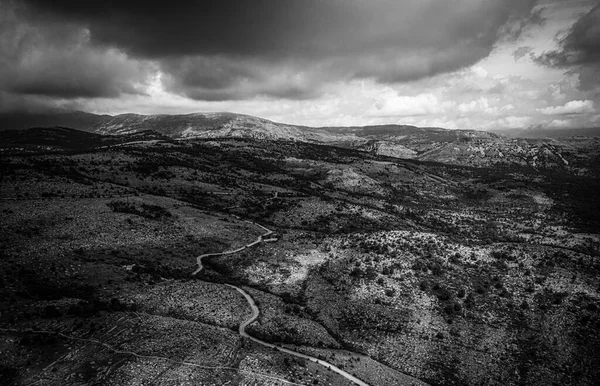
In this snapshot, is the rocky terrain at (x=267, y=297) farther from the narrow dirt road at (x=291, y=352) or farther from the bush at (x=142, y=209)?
the narrow dirt road at (x=291, y=352)

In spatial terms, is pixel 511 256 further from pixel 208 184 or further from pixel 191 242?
pixel 208 184

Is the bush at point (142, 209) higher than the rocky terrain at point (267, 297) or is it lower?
higher

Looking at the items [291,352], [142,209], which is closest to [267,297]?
[291,352]

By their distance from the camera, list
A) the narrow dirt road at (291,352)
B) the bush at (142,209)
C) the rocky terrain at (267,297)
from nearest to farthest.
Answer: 1. the rocky terrain at (267,297)
2. the narrow dirt road at (291,352)
3. the bush at (142,209)


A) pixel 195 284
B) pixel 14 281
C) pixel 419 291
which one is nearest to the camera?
pixel 14 281

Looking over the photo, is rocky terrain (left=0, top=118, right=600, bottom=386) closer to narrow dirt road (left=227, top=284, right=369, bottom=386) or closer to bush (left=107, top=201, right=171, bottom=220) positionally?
bush (left=107, top=201, right=171, bottom=220)

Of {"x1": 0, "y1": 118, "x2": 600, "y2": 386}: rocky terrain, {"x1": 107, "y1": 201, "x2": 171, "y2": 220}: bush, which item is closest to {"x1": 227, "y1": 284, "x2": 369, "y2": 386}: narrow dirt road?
{"x1": 0, "y1": 118, "x2": 600, "y2": 386}: rocky terrain

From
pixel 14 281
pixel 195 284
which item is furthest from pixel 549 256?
pixel 14 281

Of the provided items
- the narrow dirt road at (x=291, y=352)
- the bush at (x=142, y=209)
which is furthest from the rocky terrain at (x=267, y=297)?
the narrow dirt road at (x=291, y=352)

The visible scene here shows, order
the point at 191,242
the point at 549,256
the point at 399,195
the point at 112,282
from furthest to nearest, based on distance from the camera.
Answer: the point at 399,195 → the point at 191,242 → the point at 549,256 → the point at 112,282

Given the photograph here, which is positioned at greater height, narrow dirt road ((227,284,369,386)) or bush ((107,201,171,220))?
bush ((107,201,171,220))

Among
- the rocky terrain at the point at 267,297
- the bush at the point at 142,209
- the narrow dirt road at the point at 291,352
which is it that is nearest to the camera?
the rocky terrain at the point at 267,297
